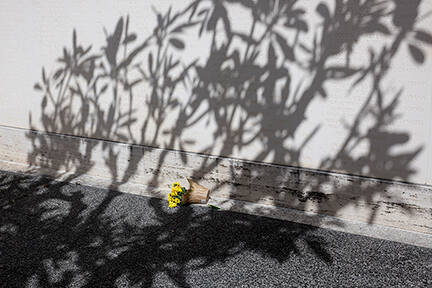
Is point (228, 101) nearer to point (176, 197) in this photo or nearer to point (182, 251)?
point (176, 197)

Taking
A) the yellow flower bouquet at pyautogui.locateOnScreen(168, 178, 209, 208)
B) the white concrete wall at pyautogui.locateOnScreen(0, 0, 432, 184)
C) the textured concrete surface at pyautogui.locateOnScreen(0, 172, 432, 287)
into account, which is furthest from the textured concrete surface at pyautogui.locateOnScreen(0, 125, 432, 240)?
the textured concrete surface at pyautogui.locateOnScreen(0, 172, 432, 287)

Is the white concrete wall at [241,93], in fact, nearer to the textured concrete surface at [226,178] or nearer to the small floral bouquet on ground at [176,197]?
the textured concrete surface at [226,178]

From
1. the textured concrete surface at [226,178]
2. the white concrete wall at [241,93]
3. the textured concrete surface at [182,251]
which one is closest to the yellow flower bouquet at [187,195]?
the textured concrete surface at [182,251]

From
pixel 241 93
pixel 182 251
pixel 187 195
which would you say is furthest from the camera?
pixel 187 195

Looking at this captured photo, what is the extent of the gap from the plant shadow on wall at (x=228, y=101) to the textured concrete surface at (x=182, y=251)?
1.5 inches

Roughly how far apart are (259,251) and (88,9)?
5085 mm

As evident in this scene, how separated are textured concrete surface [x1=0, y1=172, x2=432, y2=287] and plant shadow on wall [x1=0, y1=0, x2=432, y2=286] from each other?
4 cm

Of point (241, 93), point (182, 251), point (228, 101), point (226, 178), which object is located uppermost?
point (241, 93)

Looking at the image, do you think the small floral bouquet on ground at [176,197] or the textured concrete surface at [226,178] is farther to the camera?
the small floral bouquet on ground at [176,197]

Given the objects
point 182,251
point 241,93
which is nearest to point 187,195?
point 182,251

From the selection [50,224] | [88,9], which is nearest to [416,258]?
[50,224]

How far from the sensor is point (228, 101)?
6195 millimetres

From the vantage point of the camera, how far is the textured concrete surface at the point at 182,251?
4.66 meters

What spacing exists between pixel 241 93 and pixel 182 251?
8.51 feet
